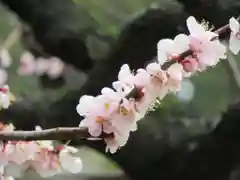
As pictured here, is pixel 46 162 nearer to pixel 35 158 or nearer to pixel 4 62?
pixel 35 158

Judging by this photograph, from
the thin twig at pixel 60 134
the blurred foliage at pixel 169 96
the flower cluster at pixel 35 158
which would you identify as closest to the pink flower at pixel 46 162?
the flower cluster at pixel 35 158

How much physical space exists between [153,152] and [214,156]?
0.21ft

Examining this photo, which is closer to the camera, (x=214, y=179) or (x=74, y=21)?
(x=214, y=179)

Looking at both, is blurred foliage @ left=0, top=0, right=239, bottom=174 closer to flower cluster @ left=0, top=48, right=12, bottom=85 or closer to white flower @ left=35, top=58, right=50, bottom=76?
flower cluster @ left=0, top=48, right=12, bottom=85

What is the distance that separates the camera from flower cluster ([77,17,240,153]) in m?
0.38

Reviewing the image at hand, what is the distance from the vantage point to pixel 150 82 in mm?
379

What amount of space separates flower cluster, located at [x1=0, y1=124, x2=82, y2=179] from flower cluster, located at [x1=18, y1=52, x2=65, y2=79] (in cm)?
58

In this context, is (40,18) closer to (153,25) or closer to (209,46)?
(153,25)

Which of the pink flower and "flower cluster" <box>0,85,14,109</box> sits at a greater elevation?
"flower cluster" <box>0,85,14,109</box>

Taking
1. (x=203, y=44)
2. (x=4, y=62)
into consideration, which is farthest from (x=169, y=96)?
(x=203, y=44)

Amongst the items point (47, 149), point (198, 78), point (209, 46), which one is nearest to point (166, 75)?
point (209, 46)

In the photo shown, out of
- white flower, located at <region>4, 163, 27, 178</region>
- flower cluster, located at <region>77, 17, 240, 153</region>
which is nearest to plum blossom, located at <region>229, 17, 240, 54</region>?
flower cluster, located at <region>77, 17, 240, 153</region>

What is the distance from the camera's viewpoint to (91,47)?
77 cm

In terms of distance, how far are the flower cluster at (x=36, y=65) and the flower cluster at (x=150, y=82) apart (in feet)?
2.30
